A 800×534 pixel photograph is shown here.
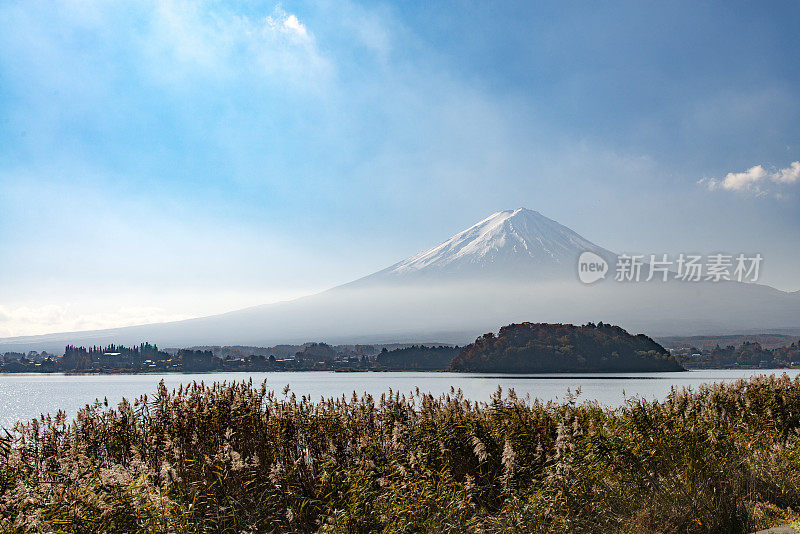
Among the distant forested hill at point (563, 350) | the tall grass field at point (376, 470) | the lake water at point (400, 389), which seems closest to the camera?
the tall grass field at point (376, 470)

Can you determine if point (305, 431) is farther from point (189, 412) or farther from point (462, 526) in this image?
point (462, 526)

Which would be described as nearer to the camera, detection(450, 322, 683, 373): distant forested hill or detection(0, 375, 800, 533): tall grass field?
detection(0, 375, 800, 533): tall grass field

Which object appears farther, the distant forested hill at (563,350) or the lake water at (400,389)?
the distant forested hill at (563,350)

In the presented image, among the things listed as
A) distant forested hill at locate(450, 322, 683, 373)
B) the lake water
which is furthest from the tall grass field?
distant forested hill at locate(450, 322, 683, 373)

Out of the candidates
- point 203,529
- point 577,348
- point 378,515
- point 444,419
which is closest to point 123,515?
point 203,529

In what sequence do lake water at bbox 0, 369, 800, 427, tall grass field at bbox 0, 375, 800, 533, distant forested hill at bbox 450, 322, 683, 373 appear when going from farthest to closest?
distant forested hill at bbox 450, 322, 683, 373
lake water at bbox 0, 369, 800, 427
tall grass field at bbox 0, 375, 800, 533

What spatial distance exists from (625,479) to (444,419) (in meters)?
1.87

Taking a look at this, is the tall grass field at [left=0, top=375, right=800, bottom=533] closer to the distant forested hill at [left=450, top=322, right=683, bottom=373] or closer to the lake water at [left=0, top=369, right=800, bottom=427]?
the lake water at [left=0, top=369, right=800, bottom=427]

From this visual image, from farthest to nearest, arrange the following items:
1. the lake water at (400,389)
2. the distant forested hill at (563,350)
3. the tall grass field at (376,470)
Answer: the distant forested hill at (563,350), the lake water at (400,389), the tall grass field at (376,470)

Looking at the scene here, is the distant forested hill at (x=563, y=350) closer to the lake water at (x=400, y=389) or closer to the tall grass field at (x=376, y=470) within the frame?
the lake water at (x=400, y=389)

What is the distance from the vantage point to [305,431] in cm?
591

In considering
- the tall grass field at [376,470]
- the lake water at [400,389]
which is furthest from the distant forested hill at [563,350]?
the tall grass field at [376,470]

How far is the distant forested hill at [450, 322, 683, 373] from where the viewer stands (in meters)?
70.6

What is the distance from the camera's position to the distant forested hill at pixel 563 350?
7056cm
